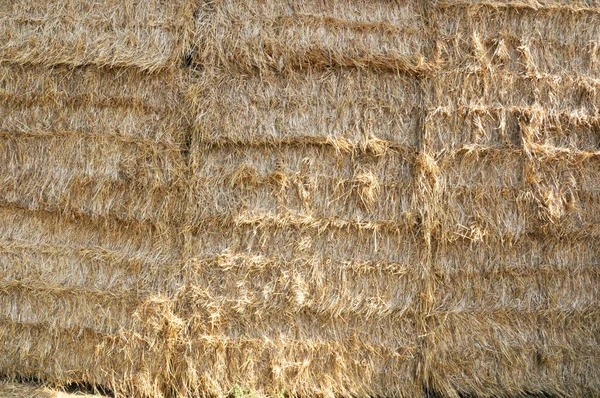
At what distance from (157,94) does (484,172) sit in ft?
8.12

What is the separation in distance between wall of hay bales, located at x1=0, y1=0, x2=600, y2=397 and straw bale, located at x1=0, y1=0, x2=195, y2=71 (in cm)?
2

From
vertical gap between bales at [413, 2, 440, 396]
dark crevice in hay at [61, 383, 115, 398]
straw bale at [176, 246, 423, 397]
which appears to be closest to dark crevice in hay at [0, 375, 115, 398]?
dark crevice in hay at [61, 383, 115, 398]

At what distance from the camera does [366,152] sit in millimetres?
3465

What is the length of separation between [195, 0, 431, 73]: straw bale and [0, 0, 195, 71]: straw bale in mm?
195

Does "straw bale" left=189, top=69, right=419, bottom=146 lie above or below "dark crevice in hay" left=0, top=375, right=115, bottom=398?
above

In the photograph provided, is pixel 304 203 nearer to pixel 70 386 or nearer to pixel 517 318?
pixel 517 318

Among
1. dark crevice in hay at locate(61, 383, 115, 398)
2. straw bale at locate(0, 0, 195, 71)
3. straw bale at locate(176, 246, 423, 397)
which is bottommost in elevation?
dark crevice in hay at locate(61, 383, 115, 398)

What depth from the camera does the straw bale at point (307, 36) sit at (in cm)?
339

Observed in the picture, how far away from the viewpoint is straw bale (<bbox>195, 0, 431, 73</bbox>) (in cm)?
339

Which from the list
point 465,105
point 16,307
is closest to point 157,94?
point 16,307

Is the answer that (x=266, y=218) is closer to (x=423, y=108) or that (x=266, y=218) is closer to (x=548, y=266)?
(x=423, y=108)

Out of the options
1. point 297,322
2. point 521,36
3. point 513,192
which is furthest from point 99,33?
point 513,192

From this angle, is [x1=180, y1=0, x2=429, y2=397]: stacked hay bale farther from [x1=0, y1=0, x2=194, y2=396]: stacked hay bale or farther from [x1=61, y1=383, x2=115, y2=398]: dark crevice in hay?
[x1=61, y1=383, x2=115, y2=398]: dark crevice in hay

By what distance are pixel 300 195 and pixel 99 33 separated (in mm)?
1869
